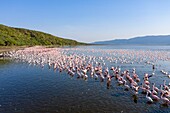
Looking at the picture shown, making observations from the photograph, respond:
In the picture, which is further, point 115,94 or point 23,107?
point 115,94

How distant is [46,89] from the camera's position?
69.6 feet

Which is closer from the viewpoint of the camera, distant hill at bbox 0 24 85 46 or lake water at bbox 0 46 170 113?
lake water at bbox 0 46 170 113

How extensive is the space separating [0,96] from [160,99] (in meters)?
12.5

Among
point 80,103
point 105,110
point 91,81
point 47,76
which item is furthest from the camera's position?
point 47,76

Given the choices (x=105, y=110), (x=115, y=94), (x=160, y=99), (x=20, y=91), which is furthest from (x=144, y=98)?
(x=20, y=91)

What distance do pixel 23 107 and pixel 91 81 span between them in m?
9.56

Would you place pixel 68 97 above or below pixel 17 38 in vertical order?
below

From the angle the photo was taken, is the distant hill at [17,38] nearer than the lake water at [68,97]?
No

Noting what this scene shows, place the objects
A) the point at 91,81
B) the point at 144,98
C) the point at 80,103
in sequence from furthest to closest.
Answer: the point at 91,81, the point at 144,98, the point at 80,103

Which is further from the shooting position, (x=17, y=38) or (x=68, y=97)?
(x=17, y=38)

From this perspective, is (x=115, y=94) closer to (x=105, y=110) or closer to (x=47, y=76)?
(x=105, y=110)

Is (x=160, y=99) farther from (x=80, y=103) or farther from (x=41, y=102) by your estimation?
(x=41, y=102)

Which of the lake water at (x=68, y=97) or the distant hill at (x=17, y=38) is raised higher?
the distant hill at (x=17, y=38)

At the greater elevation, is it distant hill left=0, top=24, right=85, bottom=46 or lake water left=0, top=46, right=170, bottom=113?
distant hill left=0, top=24, right=85, bottom=46
